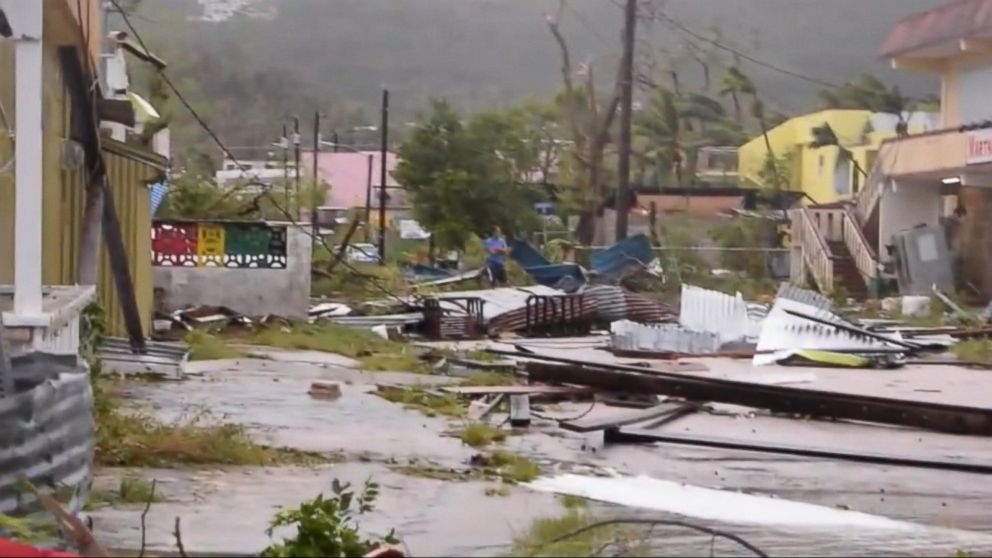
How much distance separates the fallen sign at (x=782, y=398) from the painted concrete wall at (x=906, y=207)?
25648mm

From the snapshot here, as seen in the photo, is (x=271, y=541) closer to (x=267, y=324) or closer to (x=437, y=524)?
(x=437, y=524)

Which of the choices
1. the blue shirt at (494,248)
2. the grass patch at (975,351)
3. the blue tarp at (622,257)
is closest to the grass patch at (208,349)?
the grass patch at (975,351)

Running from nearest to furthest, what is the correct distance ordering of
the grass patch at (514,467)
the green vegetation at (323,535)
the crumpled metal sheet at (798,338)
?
the green vegetation at (323,535) < the grass patch at (514,467) < the crumpled metal sheet at (798,338)

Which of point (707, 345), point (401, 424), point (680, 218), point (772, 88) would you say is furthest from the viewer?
point (772, 88)

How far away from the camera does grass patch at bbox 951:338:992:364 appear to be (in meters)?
21.9

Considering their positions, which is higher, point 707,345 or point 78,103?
point 78,103

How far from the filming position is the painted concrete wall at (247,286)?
2470 cm

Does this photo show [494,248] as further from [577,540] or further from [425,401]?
[577,540]

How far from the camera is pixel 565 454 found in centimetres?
1150

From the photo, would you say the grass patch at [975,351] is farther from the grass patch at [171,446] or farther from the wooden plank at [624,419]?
the grass patch at [171,446]

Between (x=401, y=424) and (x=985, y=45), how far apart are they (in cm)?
2793

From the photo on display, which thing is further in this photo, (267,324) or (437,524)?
(267,324)

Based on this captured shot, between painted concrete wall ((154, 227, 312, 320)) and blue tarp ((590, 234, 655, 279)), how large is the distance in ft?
42.9

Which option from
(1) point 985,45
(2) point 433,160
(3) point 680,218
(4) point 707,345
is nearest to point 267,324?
(4) point 707,345
